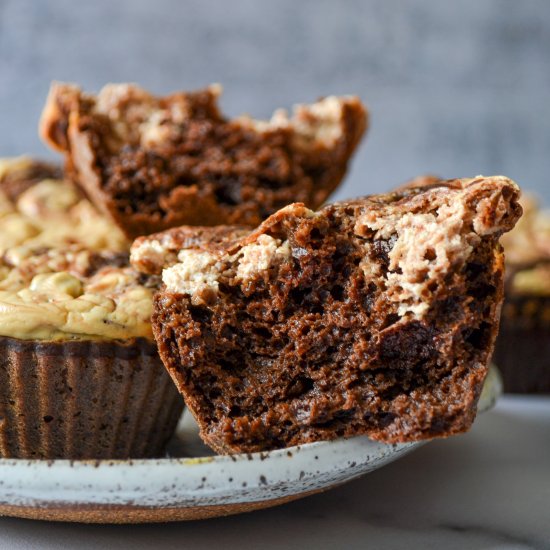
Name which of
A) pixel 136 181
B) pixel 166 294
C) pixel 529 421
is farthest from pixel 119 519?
pixel 529 421

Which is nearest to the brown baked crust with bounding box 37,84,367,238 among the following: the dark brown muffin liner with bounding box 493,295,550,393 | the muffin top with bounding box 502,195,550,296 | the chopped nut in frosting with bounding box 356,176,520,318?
the chopped nut in frosting with bounding box 356,176,520,318

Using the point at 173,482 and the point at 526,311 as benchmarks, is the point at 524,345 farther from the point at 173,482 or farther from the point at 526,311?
the point at 173,482

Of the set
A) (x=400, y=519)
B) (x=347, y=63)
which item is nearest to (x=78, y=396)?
(x=400, y=519)

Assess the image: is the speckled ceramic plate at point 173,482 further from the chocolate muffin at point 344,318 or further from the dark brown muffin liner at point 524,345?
the dark brown muffin liner at point 524,345

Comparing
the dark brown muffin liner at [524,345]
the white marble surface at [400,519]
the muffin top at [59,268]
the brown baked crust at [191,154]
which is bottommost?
the dark brown muffin liner at [524,345]

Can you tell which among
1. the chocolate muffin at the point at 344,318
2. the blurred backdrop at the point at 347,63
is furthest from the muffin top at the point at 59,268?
the blurred backdrop at the point at 347,63

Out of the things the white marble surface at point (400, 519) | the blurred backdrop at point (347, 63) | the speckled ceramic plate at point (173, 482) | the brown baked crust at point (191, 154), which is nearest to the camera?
the speckled ceramic plate at point (173, 482)

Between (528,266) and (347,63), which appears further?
(347,63)
